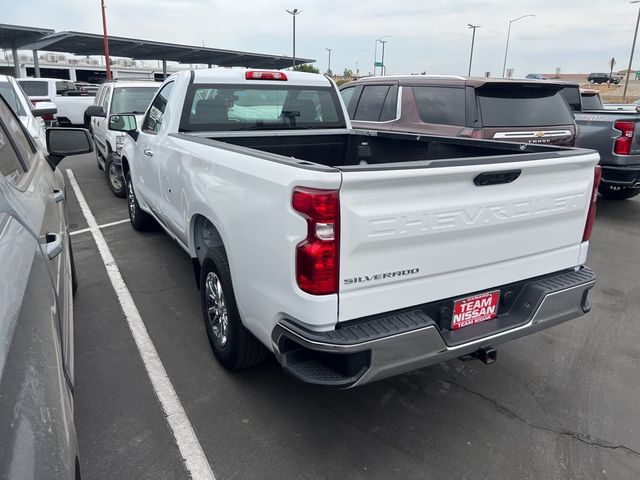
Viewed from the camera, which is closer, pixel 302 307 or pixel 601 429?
pixel 302 307

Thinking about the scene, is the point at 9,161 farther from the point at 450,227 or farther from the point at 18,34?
the point at 18,34

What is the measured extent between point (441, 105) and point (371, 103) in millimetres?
1471

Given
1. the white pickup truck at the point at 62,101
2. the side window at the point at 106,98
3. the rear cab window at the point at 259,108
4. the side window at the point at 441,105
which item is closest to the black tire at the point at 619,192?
the side window at the point at 441,105

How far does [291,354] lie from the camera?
239 cm

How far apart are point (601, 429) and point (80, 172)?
35.6 feet

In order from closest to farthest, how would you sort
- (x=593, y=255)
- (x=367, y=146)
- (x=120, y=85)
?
(x=367, y=146), (x=593, y=255), (x=120, y=85)

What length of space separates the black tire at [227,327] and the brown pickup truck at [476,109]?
12.8 feet

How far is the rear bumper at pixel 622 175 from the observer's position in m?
7.32

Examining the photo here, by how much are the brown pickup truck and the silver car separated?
16.7ft

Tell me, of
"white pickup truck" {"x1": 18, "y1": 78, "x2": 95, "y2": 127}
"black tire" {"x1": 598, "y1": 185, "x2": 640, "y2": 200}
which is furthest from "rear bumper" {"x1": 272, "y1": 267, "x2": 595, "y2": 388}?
"white pickup truck" {"x1": 18, "y1": 78, "x2": 95, "y2": 127}

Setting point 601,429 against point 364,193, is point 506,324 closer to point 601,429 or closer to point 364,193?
point 601,429

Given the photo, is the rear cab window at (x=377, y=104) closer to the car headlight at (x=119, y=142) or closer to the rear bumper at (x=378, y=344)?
the car headlight at (x=119, y=142)

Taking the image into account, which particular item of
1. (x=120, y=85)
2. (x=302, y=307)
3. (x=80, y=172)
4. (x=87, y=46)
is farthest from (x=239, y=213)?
(x=87, y=46)

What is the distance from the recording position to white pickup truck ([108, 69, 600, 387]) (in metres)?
2.17
